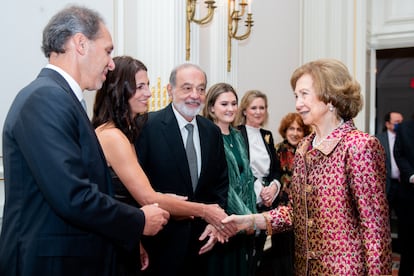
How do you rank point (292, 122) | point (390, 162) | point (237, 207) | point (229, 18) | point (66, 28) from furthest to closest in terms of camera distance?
1. point (390, 162)
2. point (229, 18)
3. point (292, 122)
4. point (237, 207)
5. point (66, 28)

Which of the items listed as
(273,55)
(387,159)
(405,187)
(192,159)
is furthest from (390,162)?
(192,159)

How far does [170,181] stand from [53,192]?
1.09 metres

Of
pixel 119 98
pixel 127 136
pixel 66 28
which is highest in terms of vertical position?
pixel 66 28

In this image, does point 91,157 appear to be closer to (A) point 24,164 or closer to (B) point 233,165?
(A) point 24,164

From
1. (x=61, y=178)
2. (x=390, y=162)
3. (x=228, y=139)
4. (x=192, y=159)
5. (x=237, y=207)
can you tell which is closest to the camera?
(x=61, y=178)

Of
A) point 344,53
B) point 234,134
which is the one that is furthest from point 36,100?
point 344,53

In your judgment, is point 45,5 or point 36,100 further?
point 45,5

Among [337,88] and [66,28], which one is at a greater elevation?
[66,28]

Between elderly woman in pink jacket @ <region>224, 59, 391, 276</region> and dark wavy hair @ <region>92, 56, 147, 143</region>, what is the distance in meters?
0.83

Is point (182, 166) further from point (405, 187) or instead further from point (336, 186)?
point (405, 187)

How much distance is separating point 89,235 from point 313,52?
17.0 ft

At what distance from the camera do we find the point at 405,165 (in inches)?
184

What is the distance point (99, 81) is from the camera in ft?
5.76

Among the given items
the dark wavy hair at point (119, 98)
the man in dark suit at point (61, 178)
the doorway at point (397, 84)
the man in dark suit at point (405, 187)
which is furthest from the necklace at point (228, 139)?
the doorway at point (397, 84)
